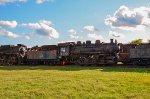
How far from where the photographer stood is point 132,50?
39625 millimetres

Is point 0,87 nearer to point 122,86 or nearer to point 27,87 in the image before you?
point 27,87

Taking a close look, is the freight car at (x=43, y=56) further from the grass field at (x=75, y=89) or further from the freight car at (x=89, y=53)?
the grass field at (x=75, y=89)

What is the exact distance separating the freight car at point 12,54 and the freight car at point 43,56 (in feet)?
4.79

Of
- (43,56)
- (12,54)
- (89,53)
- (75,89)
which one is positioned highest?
(12,54)

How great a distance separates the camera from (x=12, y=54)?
5288cm

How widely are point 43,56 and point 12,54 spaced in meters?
6.80

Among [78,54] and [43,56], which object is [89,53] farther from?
[43,56]

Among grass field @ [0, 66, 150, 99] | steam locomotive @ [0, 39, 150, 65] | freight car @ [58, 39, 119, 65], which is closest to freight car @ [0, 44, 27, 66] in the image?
steam locomotive @ [0, 39, 150, 65]

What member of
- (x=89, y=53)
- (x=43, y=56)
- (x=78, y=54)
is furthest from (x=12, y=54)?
(x=89, y=53)

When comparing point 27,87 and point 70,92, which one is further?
point 27,87

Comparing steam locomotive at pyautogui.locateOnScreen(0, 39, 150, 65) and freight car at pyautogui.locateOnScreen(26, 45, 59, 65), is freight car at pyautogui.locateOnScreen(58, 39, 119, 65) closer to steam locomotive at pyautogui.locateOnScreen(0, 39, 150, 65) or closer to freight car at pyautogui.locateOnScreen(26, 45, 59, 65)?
steam locomotive at pyautogui.locateOnScreen(0, 39, 150, 65)

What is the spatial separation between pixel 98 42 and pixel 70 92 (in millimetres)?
26419

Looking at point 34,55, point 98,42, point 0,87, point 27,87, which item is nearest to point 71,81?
→ point 27,87

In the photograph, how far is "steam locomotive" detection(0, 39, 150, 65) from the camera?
129 feet
